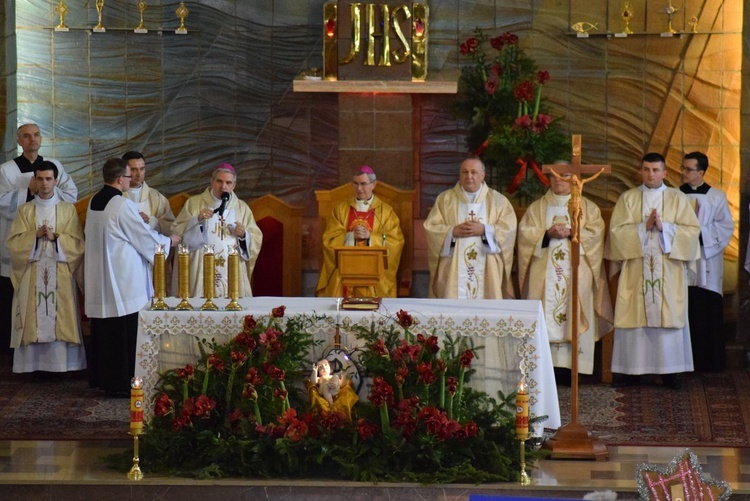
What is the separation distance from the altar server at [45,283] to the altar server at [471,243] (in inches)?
107

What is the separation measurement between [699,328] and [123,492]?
17.0 feet

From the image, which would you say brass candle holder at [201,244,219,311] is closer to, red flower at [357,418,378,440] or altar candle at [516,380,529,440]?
red flower at [357,418,378,440]

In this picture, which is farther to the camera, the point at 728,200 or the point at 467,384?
the point at 728,200

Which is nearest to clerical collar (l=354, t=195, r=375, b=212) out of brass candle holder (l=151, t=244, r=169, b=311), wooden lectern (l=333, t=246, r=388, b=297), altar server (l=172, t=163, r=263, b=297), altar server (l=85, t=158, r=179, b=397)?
altar server (l=172, t=163, r=263, b=297)

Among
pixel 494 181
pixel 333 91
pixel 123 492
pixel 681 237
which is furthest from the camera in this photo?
pixel 494 181

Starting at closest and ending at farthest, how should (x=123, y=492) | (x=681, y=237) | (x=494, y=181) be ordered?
1. (x=123, y=492)
2. (x=681, y=237)
3. (x=494, y=181)

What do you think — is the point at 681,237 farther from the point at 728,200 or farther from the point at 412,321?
the point at 412,321

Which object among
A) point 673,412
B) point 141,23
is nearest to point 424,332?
point 673,412

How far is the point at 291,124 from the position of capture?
40.0ft

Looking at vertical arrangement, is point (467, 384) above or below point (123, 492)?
above

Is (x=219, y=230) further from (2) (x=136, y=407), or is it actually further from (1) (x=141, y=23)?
(2) (x=136, y=407)

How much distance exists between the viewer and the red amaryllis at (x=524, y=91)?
10.9m

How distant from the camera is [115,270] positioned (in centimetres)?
985

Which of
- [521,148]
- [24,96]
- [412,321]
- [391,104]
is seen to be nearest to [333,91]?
[391,104]
